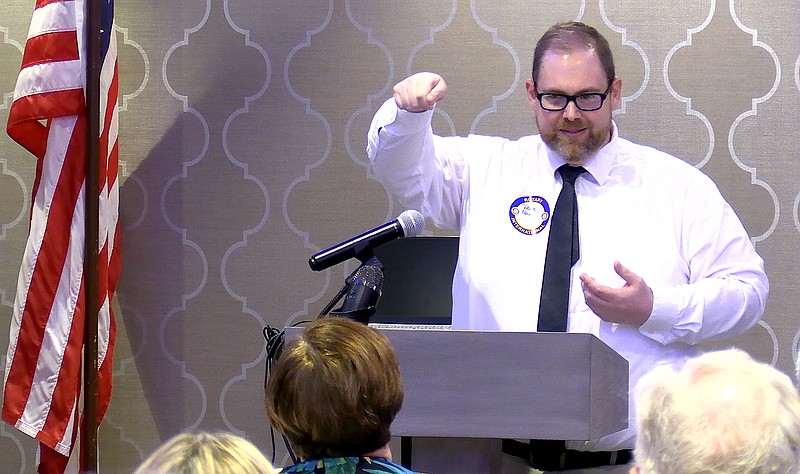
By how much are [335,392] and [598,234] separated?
1.20 m

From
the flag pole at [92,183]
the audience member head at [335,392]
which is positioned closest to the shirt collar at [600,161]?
the audience member head at [335,392]

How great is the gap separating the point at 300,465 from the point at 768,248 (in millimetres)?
2257

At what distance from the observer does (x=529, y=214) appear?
8.20 ft

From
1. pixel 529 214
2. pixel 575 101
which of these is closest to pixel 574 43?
pixel 575 101

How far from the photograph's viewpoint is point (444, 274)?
9.18 feet

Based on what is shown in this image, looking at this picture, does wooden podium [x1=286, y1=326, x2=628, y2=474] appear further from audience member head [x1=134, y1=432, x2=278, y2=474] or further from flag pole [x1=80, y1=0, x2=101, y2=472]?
flag pole [x1=80, y1=0, x2=101, y2=472]

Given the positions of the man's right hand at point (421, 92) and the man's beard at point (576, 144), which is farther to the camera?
the man's beard at point (576, 144)

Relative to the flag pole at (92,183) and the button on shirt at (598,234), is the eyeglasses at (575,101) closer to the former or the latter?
the button on shirt at (598,234)

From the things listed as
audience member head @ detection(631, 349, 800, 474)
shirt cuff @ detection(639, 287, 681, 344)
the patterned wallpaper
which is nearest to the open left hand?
shirt cuff @ detection(639, 287, 681, 344)

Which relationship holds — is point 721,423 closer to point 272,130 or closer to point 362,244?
point 362,244

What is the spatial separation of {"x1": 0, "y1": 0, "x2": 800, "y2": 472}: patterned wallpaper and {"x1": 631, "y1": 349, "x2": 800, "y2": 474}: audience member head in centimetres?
226

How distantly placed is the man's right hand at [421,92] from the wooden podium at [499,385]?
1.84ft

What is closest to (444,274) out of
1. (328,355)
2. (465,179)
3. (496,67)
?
(465,179)

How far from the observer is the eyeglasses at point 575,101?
8.14 feet
